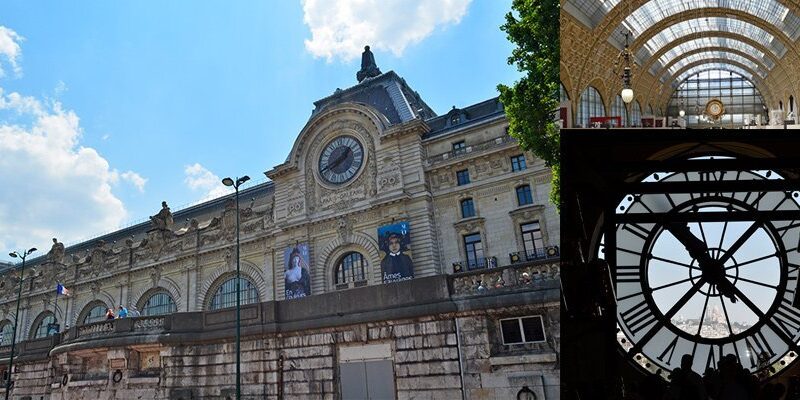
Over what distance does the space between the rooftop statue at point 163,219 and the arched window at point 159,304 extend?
5.64 meters

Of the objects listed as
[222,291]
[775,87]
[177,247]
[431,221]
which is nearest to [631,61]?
[775,87]

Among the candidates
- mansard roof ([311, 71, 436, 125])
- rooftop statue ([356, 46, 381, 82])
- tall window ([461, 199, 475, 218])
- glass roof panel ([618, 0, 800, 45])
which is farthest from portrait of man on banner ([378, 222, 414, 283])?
glass roof panel ([618, 0, 800, 45])

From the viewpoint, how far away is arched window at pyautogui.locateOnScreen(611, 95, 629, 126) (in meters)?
7.29

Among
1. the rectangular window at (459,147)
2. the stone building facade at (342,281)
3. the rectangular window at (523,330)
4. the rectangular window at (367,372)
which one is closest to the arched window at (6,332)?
the stone building facade at (342,281)

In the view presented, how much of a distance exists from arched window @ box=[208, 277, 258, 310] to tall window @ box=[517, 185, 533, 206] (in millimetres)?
20695

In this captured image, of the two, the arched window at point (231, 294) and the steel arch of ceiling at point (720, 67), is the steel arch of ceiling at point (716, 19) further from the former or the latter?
the arched window at point (231, 294)

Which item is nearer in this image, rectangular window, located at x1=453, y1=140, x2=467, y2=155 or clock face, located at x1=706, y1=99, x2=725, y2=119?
clock face, located at x1=706, y1=99, x2=725, y2=119

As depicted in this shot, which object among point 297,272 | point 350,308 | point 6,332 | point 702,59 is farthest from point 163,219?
point 702,59

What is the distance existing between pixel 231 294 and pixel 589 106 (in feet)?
128

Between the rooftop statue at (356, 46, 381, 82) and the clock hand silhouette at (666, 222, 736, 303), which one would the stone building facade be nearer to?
the rooftop statue at (356, 46, 381, 82)

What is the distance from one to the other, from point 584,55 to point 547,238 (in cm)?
2561

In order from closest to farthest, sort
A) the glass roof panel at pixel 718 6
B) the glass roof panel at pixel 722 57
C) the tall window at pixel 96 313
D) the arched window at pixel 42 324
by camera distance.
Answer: the glass roof panel at pixel 718 6 < the glass roof panel at pixel 722 57 < the tall window at pixel 96 313 < the arched window at pixel 42 324

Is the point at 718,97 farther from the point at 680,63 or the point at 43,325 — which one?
the point at 43,325

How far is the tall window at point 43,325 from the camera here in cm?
5412
